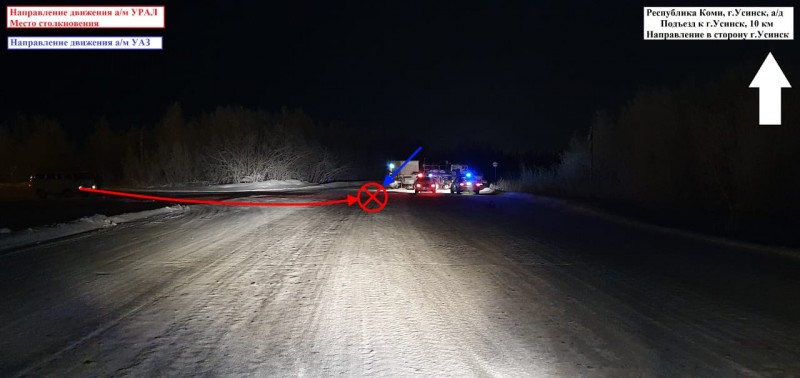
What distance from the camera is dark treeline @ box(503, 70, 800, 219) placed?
21.9 metres

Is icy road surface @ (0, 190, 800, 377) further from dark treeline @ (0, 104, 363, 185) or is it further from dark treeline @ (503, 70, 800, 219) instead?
dark treeline @ (0, 104, 363, 185)

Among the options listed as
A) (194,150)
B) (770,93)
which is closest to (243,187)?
(194,150)

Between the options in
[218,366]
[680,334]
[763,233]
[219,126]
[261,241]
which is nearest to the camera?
[218,366]

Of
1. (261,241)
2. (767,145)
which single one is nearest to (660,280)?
(261,241)

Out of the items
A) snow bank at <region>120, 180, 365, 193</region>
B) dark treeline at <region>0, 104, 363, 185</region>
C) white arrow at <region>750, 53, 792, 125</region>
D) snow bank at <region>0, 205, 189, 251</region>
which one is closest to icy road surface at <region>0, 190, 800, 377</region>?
snow bank at <region>0, 205, 189, 251</region>

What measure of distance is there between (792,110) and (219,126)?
65.3 m

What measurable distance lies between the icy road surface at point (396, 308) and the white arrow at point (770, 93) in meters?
9.64

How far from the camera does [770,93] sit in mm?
22719

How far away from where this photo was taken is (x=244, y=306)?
7637 millimetres

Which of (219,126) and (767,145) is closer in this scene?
(767,145)

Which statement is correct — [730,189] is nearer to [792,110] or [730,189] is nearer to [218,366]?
[792,110]

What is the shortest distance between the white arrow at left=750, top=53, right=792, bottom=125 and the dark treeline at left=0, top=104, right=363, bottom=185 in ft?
176

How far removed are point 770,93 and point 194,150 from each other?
6526 centimetres

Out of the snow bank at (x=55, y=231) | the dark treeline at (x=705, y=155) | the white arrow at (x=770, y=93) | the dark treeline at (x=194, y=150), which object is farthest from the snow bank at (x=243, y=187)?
the white arrow at (x=770, y=93)
